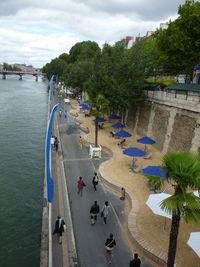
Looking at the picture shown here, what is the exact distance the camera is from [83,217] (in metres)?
17.1

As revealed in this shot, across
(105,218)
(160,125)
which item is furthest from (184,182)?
(160,125)

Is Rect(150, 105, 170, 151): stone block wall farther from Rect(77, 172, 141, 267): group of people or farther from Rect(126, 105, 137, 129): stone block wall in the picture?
Rect(77, 172, 141, 267): group of people

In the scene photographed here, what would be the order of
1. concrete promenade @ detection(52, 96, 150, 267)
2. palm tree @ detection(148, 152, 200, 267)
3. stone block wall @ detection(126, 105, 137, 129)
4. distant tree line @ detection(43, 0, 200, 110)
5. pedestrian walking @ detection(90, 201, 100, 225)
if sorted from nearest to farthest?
palm tree @ detection(148, 152, 200, 267)
concrete promenade @ detection(52, 96, 150, 267)
pedestrian walking @ detection(90, 201, 100, 225)
distant tree line @ detection(43, 0, 200, 110)
stone block wall @ detection(126, 105, 137, 129)

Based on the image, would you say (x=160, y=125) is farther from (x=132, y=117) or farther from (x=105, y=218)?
(x=105, y=218)

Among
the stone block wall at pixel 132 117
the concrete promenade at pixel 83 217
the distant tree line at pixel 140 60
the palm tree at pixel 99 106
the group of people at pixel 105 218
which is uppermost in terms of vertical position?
the distant tree line at pixel 140 60

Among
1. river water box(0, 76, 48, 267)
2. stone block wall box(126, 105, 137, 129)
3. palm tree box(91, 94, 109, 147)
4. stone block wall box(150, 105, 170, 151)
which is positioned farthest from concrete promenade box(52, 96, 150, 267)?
stone block wall box(126, 105, 137, 129)

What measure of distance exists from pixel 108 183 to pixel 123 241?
22.7ft

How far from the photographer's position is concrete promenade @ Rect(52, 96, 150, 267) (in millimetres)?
13617

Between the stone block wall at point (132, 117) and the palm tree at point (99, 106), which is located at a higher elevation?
the palm tree at point (99, 106)

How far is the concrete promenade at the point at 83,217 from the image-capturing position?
536 inches

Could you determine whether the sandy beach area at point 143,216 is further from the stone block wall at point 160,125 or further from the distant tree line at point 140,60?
the distant tree line at point 140,60

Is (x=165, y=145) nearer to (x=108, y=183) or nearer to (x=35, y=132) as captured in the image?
(x=108, y=183)

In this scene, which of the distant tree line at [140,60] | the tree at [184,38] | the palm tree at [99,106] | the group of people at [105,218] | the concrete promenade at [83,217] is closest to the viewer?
the group of people at [105,218]

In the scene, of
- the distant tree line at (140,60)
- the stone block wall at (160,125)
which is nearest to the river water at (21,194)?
the distant tree line at (140,60)
